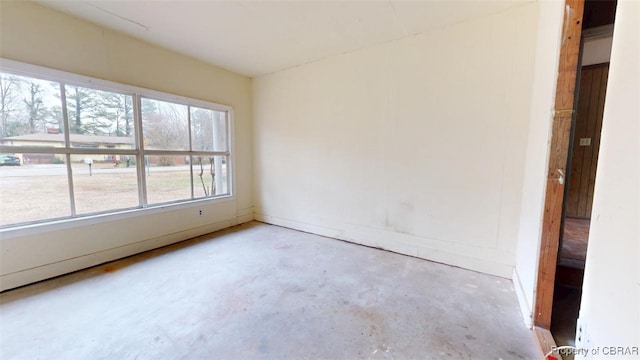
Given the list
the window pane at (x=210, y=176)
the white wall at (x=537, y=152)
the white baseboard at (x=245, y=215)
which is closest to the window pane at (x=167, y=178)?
the window pane at (x=210, y=176)

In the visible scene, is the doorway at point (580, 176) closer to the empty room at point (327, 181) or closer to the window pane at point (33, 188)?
the empty room at point (327, 181)

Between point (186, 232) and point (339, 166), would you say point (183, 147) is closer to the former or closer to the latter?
point (186, 232)

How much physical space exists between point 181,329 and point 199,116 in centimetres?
310

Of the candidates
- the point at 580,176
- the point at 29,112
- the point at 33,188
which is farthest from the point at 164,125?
the point at 580,176

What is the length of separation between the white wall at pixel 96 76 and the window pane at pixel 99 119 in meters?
0.22

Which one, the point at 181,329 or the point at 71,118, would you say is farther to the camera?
the point at 71,118

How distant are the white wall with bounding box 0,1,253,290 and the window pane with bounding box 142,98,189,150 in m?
0.23

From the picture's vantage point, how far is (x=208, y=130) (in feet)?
13.3

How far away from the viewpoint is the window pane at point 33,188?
2.30 meters

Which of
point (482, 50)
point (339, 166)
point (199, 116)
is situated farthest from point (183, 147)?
point (482, 50)

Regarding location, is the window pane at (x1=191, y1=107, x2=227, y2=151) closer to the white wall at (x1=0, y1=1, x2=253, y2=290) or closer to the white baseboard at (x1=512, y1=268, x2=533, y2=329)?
the white wall at (x1=0, y1=1, x2=253, y2=290)

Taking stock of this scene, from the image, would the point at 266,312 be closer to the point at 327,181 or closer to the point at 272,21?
the point at 327,181

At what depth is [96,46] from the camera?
2.73 m

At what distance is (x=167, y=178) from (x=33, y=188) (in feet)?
4.17
